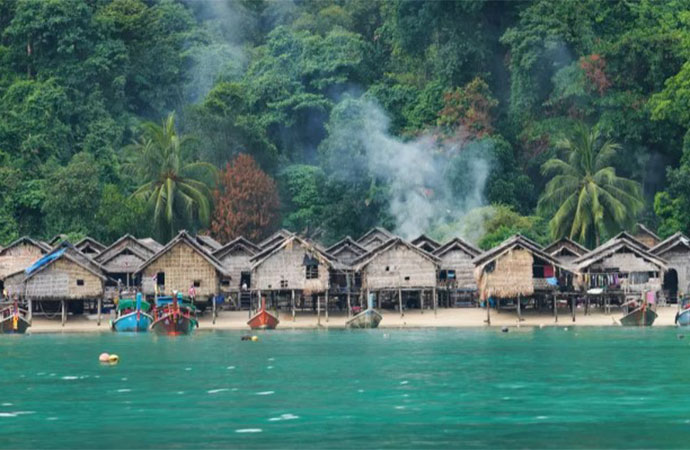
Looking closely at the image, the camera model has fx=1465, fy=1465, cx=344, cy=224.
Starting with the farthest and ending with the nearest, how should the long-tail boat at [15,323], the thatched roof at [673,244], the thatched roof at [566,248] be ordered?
1. the thatched roof at [566,248]
2. the thatched roof at [673,244]
3. the long-tail boat at [15,323]

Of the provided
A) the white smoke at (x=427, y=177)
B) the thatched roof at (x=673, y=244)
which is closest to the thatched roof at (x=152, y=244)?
the white smoke at (x=427, y=177)

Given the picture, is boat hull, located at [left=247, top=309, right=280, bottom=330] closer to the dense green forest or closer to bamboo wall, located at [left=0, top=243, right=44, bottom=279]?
bamboo wall, located at [left=0, top=243, right=44, bottom=279]

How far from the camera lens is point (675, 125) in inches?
3206

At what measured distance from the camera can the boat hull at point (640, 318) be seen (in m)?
63.0

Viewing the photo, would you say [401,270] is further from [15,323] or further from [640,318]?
[15,323]

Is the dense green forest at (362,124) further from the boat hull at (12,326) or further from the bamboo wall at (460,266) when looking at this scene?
the boat hull at (12,326)

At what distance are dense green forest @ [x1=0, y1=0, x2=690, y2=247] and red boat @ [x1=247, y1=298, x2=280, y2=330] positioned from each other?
51.8 feet

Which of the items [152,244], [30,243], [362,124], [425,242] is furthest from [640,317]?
[362,124]

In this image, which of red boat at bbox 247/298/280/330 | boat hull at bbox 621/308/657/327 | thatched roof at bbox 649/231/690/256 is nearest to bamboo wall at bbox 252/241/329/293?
red boat at bbox 247/298/280/330

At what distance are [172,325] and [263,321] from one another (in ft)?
17.9

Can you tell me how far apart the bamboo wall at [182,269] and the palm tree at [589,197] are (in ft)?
61.8

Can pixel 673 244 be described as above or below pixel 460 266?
above

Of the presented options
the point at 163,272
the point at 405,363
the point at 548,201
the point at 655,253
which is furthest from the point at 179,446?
the point at 548,201

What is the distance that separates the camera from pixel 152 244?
74812 mm
